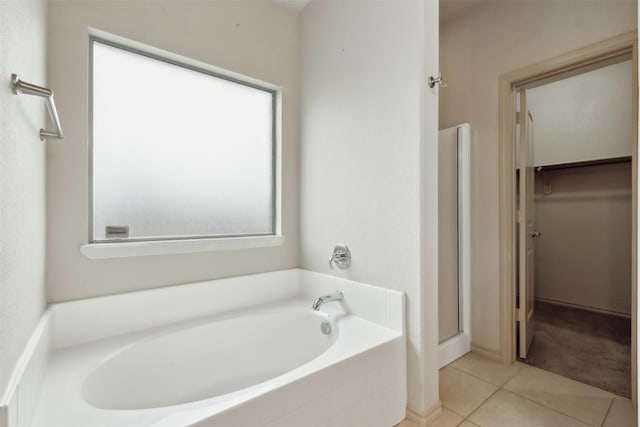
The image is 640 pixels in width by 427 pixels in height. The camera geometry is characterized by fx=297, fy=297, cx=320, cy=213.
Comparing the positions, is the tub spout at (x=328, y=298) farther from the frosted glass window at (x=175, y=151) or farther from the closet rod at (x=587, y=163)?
the closet rod at (x=587, y=163)

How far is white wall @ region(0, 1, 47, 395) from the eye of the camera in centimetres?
73

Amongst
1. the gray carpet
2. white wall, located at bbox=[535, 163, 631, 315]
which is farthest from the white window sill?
white wall, located at bbox=[535, 163, 631, 315]

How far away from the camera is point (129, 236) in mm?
1567

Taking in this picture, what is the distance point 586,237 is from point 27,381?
453 cm

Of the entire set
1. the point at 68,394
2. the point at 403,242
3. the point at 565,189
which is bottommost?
the point at 68,394

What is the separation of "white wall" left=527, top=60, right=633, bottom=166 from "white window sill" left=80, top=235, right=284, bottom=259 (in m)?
2.75

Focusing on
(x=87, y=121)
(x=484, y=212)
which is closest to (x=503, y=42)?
(x=484, y=212)

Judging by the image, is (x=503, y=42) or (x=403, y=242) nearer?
(x=403, y=242)

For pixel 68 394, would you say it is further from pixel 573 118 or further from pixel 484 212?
pixel 573 118

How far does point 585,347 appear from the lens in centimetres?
233

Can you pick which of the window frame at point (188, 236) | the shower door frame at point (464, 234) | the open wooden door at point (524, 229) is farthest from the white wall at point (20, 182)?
the open wooden door at point (524, 229)

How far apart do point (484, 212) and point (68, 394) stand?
8.24ft

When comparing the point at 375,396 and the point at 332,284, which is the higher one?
the point at 332,284

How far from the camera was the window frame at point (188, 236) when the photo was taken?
58.0 inches
